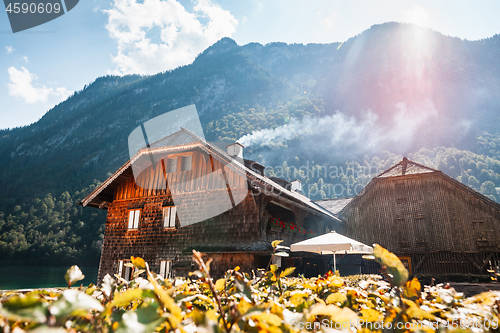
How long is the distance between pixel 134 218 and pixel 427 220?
17702 mm

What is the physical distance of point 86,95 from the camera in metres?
171

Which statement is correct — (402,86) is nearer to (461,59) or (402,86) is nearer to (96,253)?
(461,59)

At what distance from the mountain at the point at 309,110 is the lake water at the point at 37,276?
21.6m

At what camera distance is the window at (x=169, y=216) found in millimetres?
15140

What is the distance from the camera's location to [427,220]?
19266 millimetres

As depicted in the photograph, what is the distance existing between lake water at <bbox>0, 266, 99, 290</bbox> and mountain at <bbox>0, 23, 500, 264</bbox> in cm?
2162

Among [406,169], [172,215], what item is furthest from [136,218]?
[406,169]

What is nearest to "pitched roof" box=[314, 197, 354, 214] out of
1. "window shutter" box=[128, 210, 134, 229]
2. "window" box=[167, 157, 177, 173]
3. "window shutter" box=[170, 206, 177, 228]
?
"window shutter" box=[170, 206, 177, 228]

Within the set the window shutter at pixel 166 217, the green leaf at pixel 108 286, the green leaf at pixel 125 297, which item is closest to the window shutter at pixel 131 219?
the window shutter at pixel 166 217

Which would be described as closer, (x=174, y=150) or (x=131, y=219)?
(x=174, y=150)

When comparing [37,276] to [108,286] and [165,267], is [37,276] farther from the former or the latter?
[108,286]

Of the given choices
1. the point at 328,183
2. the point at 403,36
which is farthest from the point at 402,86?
the point at 328,183

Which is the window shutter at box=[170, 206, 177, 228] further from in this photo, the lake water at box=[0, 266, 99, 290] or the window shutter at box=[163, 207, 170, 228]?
the lake water at box=[0, 266, 99, 290]

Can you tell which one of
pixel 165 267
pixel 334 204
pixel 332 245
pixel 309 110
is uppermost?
pixel 309 110
